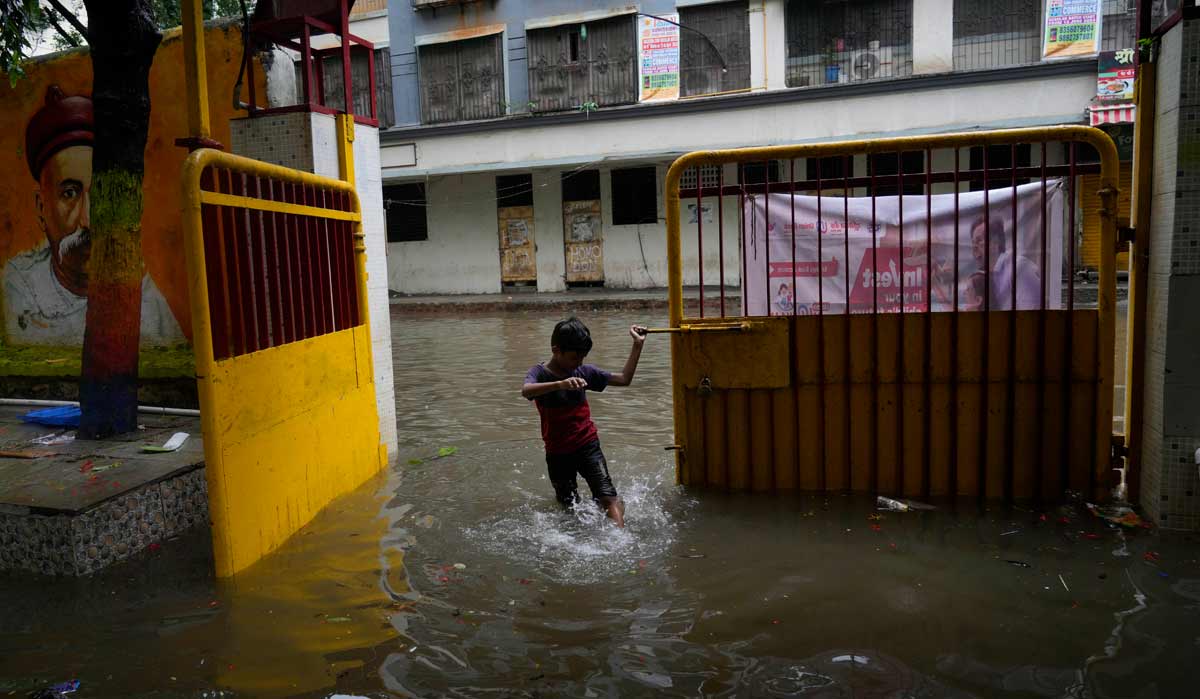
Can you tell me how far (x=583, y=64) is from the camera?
22812mm

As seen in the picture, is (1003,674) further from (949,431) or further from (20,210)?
(20,210)

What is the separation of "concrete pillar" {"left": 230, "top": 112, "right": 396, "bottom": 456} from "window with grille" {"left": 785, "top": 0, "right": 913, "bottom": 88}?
16450mm

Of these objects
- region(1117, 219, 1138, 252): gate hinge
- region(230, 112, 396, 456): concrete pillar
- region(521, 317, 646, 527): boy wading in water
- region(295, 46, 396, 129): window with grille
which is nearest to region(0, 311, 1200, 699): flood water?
region(521, 317, 646, 527): boy wading in water

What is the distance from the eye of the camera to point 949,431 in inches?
209

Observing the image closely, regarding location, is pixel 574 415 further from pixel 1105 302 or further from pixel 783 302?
pixel 1105 302

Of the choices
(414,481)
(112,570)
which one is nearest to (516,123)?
(414,481)

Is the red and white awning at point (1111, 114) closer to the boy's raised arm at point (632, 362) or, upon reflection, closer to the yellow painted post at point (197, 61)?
the boy's raised arm at point (632, 362)

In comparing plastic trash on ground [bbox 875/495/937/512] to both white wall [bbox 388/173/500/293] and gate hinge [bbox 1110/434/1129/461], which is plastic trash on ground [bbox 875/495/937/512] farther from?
white wall [bbox 388/173/500/293]

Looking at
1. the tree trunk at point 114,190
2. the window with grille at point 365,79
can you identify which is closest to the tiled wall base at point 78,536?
the tree trunk at point 114,190

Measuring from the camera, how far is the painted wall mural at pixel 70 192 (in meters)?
6.97

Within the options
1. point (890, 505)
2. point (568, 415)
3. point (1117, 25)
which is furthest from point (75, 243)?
point (1117, 25)

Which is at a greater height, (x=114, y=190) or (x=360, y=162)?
(x=360, y=162)

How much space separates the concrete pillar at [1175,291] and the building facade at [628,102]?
13813 mm

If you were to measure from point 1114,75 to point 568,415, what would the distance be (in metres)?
18.6
